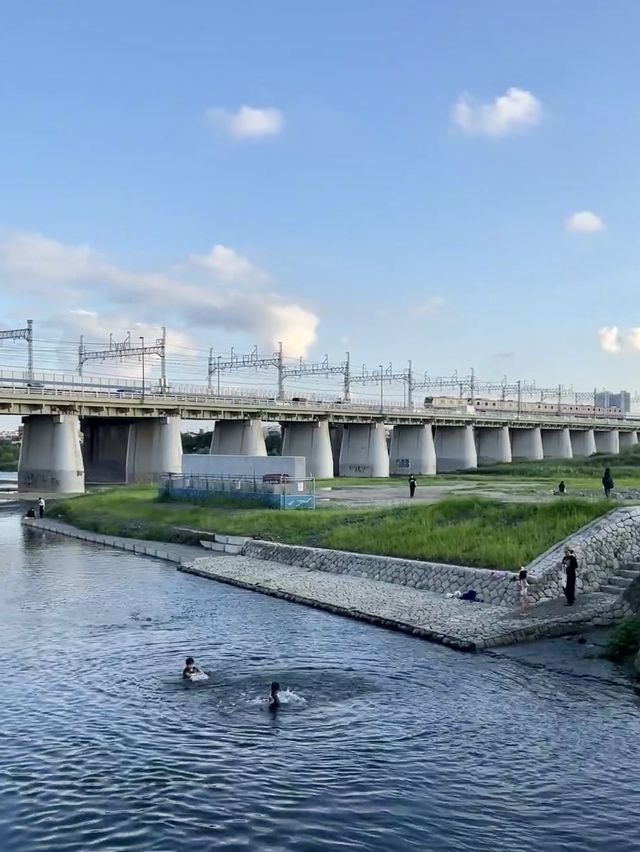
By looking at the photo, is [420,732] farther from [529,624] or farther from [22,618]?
[22,618]

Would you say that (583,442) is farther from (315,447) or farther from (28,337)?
(28,337)

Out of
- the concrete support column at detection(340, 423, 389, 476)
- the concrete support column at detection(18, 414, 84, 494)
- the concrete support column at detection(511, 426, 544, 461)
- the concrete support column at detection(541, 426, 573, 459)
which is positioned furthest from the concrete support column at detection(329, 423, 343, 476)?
the concrete support column at detection(18, 414, 84, 494)

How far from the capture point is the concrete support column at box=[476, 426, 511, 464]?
457 feet

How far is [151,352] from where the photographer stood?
96.4 meters

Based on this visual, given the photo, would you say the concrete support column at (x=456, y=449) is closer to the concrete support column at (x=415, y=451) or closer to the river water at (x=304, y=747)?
the concrete support column at (x=415, y=451)

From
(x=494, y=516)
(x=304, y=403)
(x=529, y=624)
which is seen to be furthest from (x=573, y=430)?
(x=529, y=624)

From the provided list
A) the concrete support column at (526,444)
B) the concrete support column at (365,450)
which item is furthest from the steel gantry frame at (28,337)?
the concrete support column at (526,444)

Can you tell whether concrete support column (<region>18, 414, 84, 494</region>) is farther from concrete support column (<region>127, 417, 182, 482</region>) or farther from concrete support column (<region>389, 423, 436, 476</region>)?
concrete support column (<region>389, 423, 436, 476</region>)

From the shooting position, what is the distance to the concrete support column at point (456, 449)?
13112 cm

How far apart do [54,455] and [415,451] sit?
188 ft

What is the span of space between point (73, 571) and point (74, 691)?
816 inches

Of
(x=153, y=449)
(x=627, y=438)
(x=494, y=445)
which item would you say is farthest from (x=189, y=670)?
(x=627, y=438)

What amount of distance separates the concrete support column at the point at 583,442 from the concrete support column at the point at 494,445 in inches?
953

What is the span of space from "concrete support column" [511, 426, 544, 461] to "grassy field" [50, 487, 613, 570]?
100008 mm
